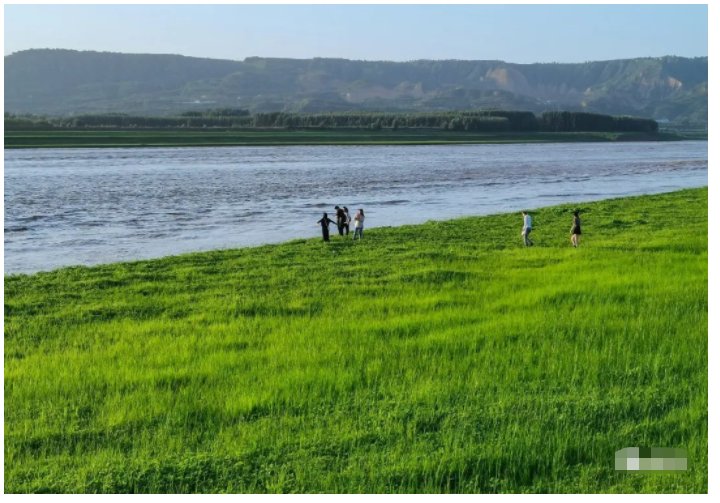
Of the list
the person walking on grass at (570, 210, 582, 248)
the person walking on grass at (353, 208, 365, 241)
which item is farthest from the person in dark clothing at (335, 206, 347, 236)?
the person walking on grass at (570, 210, 582, 248)

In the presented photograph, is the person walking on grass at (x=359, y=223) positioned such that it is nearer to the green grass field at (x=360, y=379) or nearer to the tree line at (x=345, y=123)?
the green grass field at (x=360, y=379)

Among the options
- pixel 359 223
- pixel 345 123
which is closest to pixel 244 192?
pixel 359 223

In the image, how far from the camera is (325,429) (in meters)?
10.6

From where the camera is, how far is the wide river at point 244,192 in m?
35.6

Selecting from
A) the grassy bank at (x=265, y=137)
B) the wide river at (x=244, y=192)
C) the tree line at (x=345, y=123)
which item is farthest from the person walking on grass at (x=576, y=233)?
the tree line at (x=345, y=123)

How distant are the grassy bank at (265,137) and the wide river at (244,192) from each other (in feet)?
74.3

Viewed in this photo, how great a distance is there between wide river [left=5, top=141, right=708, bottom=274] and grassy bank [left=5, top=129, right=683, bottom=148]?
891 inches

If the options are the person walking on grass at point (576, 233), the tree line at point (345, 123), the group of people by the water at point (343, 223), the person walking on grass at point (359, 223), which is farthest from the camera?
the tree line at point (345, 123)

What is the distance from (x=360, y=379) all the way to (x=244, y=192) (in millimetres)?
47288

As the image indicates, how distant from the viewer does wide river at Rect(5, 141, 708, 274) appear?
35.6 m

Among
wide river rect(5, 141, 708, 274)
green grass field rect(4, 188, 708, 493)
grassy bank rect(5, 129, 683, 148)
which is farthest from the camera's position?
grassy bank rect(5, 129, 683, 148)

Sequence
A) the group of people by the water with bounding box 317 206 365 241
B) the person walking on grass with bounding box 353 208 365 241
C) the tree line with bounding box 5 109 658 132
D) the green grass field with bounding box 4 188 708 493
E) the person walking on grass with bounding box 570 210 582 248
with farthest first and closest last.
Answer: the tree line with bounding box 5 109 658 132 < the person walking on grass with bounding box 353 208 365 241 < the group of people by the water with bounding box 317 206 365 241 < the person walking on grass with bounding box 570 210 582 248 < the green grass field with bounding box 4 188 708 493

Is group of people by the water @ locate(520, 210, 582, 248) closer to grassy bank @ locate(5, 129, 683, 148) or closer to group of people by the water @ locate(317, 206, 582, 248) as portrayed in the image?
group of people by the water @ locate(317, 206, 582, 248)
